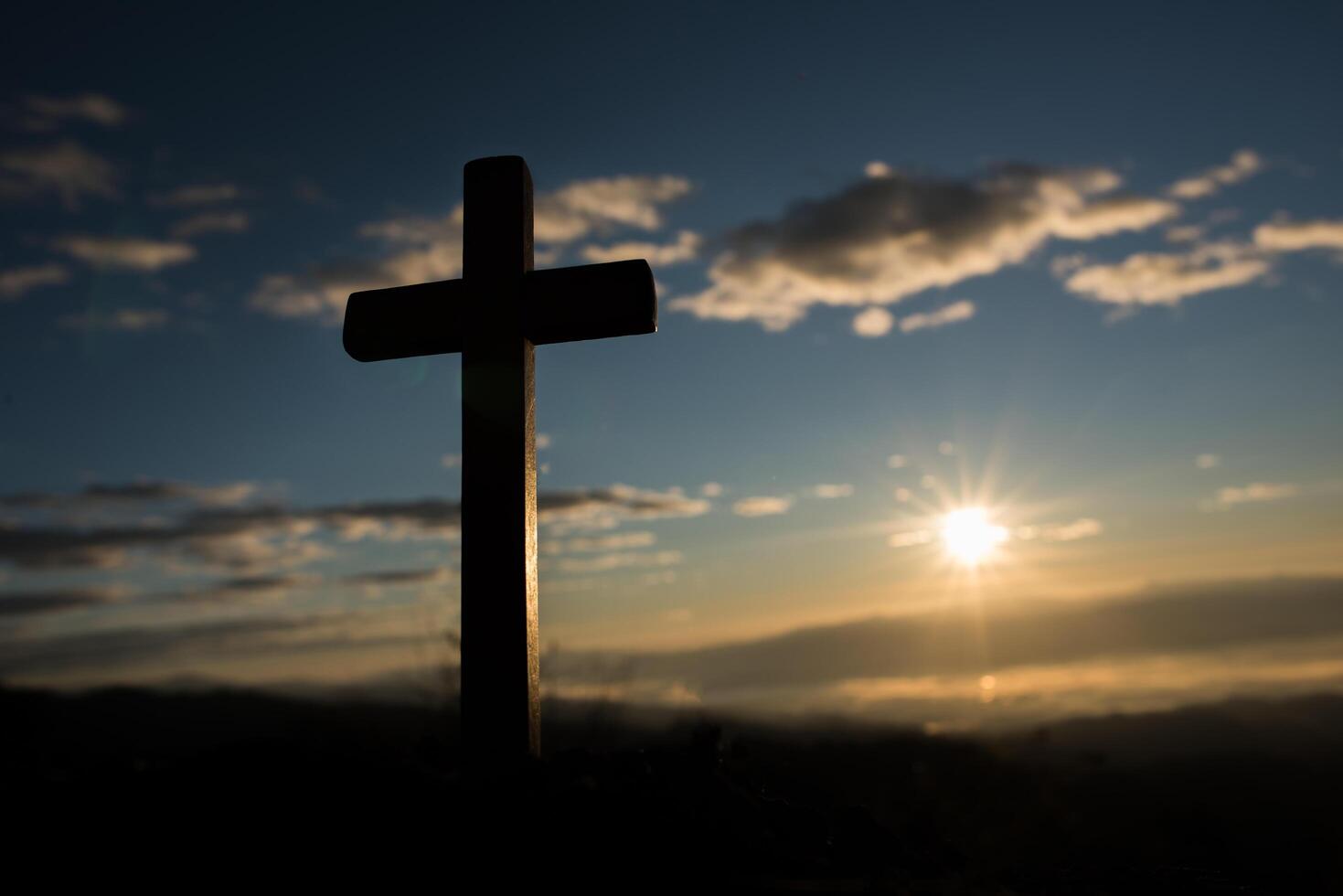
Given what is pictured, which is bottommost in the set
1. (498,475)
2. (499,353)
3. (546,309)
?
(498,475)

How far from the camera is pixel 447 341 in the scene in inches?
258

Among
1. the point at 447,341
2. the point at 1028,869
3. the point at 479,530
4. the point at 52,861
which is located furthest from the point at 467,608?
the point at 1028,869

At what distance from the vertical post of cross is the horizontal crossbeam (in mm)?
98

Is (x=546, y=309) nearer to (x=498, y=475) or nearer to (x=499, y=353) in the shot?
(x=499, y=353)

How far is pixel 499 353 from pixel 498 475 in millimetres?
771

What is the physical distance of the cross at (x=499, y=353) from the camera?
576cm

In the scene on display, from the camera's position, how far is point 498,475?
237 inches

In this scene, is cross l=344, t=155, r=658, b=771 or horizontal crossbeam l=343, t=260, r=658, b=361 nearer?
cross l=344, t=155, r=658, b=771

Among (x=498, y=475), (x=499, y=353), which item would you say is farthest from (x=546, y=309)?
(x=498, y=475)

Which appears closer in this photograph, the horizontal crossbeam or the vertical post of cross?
the vertical post of cross

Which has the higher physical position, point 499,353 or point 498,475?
point 499,353

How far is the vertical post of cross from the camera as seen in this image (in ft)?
18.8

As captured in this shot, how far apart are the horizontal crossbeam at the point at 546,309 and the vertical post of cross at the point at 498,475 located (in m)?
0.10

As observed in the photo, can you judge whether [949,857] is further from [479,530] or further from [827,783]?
[479,530]
